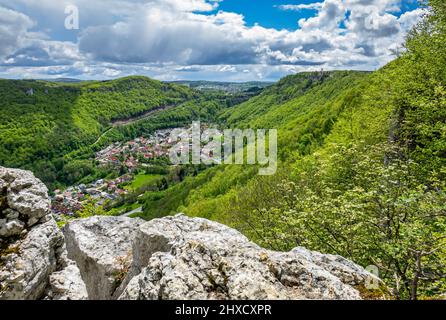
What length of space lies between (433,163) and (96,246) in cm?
2043

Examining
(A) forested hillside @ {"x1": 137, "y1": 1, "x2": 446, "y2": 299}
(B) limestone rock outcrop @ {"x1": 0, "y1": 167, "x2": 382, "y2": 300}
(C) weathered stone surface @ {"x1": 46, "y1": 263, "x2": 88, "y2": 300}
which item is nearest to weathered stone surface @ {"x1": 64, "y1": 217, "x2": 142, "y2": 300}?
(B) limestone rock outcrop @ {"x1": 0, "y1": 167, "x2": 382, "y2": 300}

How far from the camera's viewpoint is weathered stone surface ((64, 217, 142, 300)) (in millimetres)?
11766

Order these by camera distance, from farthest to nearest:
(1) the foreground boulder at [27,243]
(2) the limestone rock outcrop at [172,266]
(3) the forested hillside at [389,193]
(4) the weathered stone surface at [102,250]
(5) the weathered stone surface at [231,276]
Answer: (4) the weathered stone surface at [102,250] < (3) the forested hillside at [389,193] < (1) the foreground boulder at [27,243] < (2) the limestone rock outcrop at [172,266] < (5) the weathered stone surface at [231,276]

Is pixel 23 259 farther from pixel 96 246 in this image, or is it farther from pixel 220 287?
pixel 96 246

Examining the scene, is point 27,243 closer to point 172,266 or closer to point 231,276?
point 172,266

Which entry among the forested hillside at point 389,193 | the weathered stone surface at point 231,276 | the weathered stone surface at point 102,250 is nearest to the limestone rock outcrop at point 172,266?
the weathered stone surface at point 231,276

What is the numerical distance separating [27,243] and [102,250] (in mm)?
5436

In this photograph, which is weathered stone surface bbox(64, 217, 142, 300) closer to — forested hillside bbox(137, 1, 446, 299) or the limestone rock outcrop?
the limestone rock outcrop

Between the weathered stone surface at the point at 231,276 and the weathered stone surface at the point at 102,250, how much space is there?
5.80 m

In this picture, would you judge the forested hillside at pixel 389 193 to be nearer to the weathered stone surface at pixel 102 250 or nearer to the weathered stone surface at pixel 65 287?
the weathered stone surface at pixel 102 250

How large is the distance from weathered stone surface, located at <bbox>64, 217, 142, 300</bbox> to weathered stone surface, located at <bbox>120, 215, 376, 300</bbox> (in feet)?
19.0

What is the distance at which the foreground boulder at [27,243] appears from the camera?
279 inches

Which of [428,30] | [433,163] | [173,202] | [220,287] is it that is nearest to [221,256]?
[220,287]
